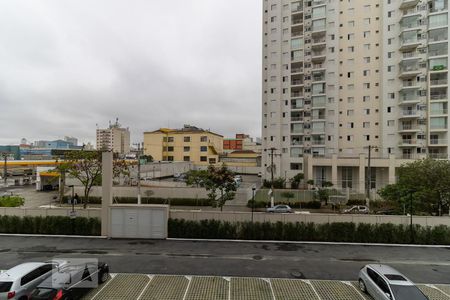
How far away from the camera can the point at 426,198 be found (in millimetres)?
22078

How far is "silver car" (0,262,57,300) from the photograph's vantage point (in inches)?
362

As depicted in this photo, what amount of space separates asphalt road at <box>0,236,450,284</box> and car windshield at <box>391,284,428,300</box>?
11.0 feet

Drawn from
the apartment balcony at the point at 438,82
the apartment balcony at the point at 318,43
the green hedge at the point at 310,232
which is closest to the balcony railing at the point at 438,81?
the apartment balcony at the point at 438,82

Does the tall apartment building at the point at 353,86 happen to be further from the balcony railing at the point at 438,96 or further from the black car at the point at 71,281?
the black car at the point at 71,281

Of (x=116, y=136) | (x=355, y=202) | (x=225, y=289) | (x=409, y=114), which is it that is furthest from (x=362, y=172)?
(x=116, y=136)

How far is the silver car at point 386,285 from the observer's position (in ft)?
31.2

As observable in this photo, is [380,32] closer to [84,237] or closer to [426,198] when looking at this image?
[426,198]

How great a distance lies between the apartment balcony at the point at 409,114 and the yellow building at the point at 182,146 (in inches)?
2037

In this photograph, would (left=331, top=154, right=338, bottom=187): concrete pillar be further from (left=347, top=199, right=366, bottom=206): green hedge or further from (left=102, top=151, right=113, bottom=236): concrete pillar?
(left=102, top=151, right=113, bottom=236): concrete pillar

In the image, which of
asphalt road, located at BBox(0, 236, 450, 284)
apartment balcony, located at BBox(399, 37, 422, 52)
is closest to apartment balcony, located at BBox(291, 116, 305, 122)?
apartment balcony, located at BBox(399, 37, 422, 52)

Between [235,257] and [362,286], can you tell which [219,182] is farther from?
[362,286]

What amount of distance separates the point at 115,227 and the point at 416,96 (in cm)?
5454

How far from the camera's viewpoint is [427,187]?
22.7 metres

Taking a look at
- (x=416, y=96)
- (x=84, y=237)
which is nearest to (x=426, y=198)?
(x=84, y=237)
